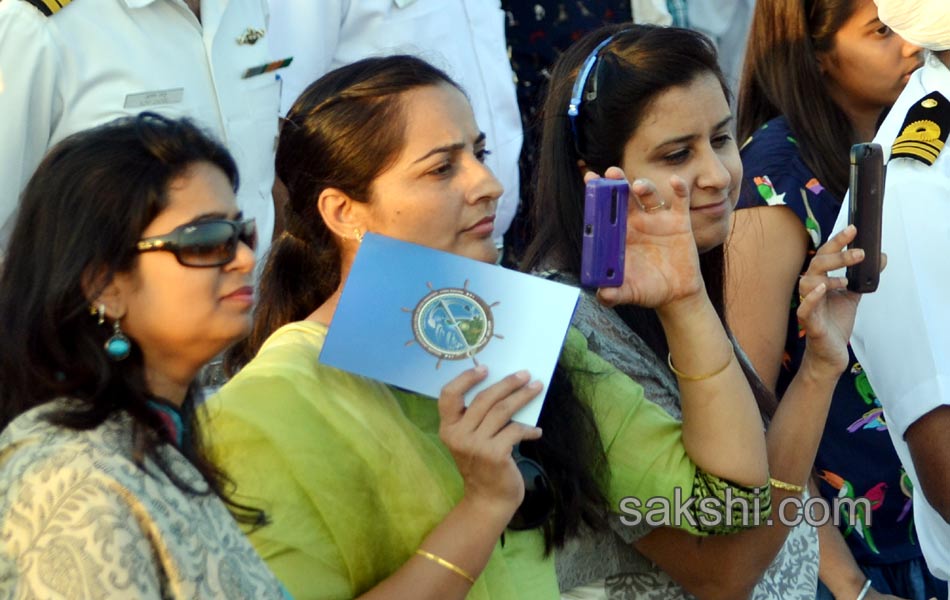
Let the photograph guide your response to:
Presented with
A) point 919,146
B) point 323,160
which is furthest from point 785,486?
point 323,160

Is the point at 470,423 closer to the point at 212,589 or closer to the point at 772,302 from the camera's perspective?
the point at 212,589

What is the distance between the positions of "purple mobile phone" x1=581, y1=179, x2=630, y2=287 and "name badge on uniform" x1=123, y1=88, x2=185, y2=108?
1.30 m

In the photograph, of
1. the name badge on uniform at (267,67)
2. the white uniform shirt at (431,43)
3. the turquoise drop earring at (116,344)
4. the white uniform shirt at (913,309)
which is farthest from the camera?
the white uniform shirt at (431,43)

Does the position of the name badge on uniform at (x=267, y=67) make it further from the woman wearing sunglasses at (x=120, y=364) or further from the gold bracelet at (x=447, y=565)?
the gold bracelet at (x=447, y=565)

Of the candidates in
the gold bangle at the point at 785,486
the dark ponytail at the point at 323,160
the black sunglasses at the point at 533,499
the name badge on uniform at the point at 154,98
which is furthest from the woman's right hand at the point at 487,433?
Result: the name badge on uniform at the point at 154,98

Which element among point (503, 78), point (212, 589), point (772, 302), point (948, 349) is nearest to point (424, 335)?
point (212, 589)

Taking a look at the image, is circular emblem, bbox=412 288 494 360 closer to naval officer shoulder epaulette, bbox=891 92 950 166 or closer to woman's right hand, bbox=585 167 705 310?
woman's right hand, bbox=585 167 705 310

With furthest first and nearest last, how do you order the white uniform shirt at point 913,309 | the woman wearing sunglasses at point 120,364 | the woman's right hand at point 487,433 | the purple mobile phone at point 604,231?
the white uniform shirt at point 913,309 → the purple mobile phone at point 604,231 → the woman's right hand at point 487,433 → the woman wearing sunglasses at point 120,364

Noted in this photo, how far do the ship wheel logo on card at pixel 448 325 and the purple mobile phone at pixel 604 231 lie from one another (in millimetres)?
256

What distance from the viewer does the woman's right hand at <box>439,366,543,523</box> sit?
7.10 ft

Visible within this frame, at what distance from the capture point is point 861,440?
3484 millimetres

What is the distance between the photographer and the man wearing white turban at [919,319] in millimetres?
2854

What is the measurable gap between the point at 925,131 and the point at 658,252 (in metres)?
0.81

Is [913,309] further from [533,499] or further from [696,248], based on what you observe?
[533,499]
